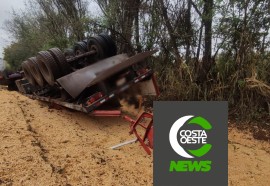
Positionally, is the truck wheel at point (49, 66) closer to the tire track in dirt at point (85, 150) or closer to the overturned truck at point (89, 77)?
the overturned truck at point (89, 77)

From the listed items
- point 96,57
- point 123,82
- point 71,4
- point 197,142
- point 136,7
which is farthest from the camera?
point 71,4

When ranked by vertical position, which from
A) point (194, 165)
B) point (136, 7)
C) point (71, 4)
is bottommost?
point (194, 165)

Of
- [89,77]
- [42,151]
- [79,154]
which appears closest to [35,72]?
[89,77]

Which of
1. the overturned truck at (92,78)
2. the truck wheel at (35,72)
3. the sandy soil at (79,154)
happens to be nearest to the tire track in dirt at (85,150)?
the sandy soil at (79,154)

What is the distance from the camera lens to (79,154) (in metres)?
4.39

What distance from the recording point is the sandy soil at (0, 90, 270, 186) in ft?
12.1

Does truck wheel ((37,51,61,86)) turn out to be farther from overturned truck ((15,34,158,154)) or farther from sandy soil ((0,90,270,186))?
sandy soil ((0,90,270,186))

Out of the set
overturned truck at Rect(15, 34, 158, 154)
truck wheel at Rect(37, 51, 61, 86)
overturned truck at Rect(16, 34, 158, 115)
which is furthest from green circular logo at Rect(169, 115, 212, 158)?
truck wheel at Rect(37, 51, 61, 86)

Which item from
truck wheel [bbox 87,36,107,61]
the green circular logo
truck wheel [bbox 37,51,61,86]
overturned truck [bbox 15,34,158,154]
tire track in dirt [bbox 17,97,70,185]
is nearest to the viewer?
the green circular logo

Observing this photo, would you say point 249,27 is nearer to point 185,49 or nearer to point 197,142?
point 185,49

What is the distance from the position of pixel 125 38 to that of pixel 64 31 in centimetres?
563

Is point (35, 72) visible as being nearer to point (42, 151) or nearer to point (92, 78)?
point (92, 78)

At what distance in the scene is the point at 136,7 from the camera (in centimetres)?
930

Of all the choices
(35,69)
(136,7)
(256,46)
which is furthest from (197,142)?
(136,7)
